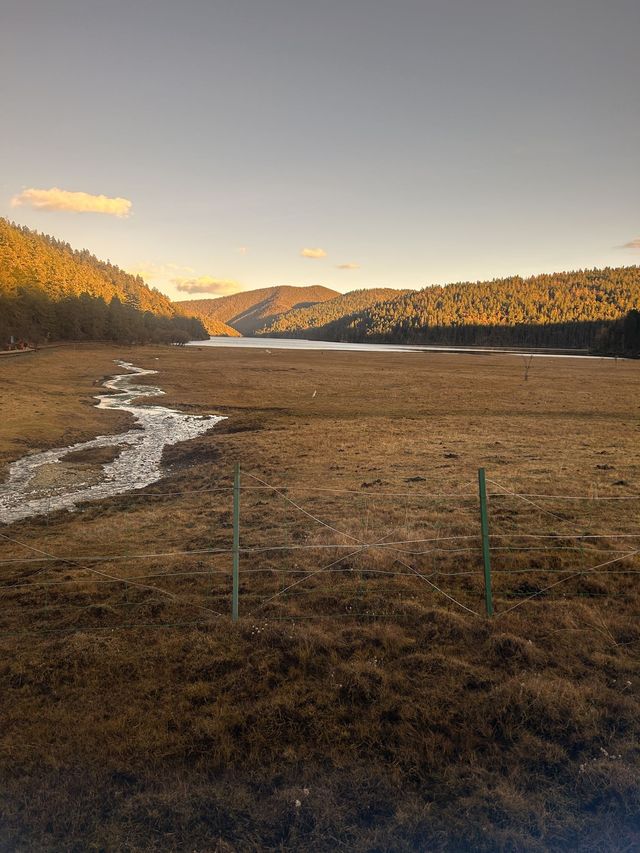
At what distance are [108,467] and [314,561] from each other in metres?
16.5

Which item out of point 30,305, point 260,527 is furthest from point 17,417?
point 30,305

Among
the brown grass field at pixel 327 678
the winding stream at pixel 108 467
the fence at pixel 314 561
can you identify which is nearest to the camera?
the brown grass field at pixel 327 678

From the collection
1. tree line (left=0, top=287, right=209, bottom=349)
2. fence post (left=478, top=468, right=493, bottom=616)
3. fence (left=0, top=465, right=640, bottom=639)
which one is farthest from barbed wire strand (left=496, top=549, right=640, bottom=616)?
tree line (left=0, top=287, right=209, bottom=349)

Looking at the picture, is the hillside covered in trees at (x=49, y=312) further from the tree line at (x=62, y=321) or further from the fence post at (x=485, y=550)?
the fence post at (x=485, y=550)

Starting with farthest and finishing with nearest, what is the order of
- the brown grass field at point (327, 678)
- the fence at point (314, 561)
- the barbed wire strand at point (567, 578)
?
the fence at point (314, 561) → the barbed wire strand at point (567, 578) → the brown grass field at point (327, 678)

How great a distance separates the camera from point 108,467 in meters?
24.5

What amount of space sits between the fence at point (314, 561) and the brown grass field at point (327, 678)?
0.08 m

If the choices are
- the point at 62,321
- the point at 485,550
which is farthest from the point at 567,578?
the point at 62,321

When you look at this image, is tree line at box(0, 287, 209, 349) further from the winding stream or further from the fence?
the fence

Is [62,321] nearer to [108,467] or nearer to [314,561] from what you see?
[108,467]

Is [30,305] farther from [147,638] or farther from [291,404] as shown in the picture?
[147,638]

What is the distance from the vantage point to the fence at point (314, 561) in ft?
31.7

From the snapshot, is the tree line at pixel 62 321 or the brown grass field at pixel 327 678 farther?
the tree line at pixel 62 321

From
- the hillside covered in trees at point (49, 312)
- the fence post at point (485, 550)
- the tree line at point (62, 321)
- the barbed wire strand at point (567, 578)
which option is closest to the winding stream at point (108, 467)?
the fence post at point (485, 550)
